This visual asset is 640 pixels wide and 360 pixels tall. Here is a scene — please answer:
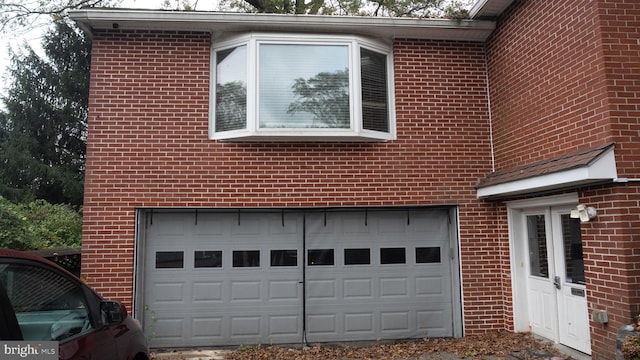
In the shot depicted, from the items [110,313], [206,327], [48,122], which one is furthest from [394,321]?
[48,122]

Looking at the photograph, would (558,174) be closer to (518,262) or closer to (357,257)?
(518,262)

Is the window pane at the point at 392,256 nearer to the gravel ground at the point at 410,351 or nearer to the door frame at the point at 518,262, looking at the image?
the gravel ground at the point at 410,351

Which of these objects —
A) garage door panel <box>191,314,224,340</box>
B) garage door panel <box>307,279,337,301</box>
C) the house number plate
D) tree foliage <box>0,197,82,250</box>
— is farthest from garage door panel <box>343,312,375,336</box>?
tree foliage <box>0,197,82,250</box>

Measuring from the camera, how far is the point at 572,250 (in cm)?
611

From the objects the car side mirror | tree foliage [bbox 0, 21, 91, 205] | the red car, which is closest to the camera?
the red car

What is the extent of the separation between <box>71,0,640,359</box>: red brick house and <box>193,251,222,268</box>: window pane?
32 mm

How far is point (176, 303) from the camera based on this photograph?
708 cm

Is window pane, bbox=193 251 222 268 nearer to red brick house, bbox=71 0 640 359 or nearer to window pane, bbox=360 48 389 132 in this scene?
red brick house, bbox=71 0 640 359

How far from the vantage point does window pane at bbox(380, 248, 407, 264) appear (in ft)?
24.5

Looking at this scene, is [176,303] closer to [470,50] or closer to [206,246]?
[206,246]

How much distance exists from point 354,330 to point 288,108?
3.81 meters

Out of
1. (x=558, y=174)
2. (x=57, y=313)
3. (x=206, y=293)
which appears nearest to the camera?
(x=57, y=313)

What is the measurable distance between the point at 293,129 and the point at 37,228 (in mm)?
6647

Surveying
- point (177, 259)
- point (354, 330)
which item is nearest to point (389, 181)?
point (354, 330)
